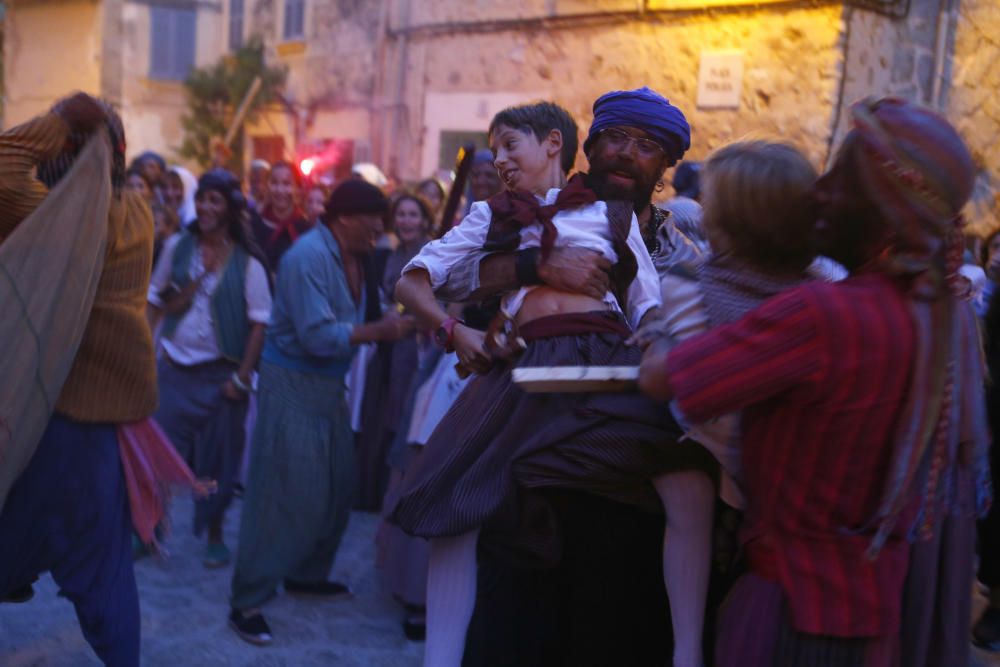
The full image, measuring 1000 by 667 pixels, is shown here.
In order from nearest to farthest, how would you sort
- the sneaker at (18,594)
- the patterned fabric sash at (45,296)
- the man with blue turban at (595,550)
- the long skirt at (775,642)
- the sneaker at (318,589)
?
the long skirt at (775,642), the man with blue turban at (595,550), the patterned fabric sash at (45,296), the sneaker at (18,594), the sneaker at (318,589)

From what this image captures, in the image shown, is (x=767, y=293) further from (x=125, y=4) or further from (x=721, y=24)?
(x=125, y=4)

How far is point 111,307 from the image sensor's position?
3635mm

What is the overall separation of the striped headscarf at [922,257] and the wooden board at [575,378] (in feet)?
1.80

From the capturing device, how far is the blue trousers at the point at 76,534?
355 centimetres

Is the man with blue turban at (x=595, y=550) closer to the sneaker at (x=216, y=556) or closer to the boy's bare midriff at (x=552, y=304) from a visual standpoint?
the boy's bare midriff at (x=552, y=304)

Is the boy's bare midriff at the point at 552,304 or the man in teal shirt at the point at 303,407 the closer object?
the boy's bare midriff at the point at 552,304

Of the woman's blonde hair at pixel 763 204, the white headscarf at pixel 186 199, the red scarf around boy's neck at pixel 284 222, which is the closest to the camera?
the woman's blonde hair at pixel 763 204

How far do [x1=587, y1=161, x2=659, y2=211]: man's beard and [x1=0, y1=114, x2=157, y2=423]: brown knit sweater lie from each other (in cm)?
161

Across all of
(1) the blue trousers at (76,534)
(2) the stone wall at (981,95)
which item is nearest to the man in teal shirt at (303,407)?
(1) the blue trousers at (76,534)

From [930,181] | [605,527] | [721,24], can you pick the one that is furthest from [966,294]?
[721,24]

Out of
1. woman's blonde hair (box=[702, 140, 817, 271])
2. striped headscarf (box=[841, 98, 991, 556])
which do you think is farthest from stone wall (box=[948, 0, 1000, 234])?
striped headscarf (box=[841, 98, 991, 556])

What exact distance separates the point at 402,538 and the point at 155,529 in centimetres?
137

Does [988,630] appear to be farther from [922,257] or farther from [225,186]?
[225,186]

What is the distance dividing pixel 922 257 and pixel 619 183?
108 centimetres
